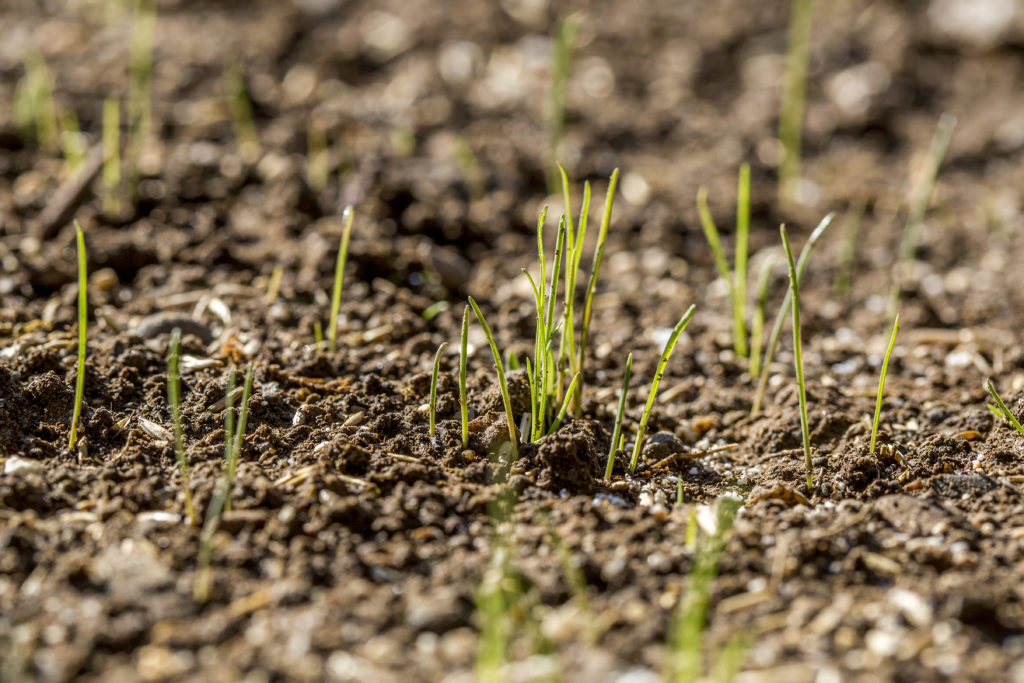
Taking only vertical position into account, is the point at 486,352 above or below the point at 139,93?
below

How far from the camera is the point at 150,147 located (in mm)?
2730

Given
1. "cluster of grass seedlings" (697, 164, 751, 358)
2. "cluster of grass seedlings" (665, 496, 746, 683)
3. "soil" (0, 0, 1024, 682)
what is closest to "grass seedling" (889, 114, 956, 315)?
"soil" (0, 0, 1024, 682)

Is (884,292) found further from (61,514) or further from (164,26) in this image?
(164,26)

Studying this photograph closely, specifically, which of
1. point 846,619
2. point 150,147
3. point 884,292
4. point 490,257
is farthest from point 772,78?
point 846,619

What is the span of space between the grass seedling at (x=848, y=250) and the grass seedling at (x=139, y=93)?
1838 millimetres

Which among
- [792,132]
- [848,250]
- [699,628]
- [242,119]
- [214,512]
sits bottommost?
[699,628]

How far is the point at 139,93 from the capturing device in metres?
2.82

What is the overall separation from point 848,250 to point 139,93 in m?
2.10

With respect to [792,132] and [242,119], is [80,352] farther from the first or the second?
[792,132]

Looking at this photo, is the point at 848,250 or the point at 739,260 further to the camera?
the point at 848,250

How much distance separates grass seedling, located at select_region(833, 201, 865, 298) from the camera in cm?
241

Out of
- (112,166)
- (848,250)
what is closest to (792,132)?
(848,250)

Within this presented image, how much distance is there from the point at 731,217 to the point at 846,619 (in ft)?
5.44

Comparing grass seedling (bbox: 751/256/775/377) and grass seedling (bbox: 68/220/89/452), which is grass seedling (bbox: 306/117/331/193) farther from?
grass seedling (bbox: 751/256/775/377)
